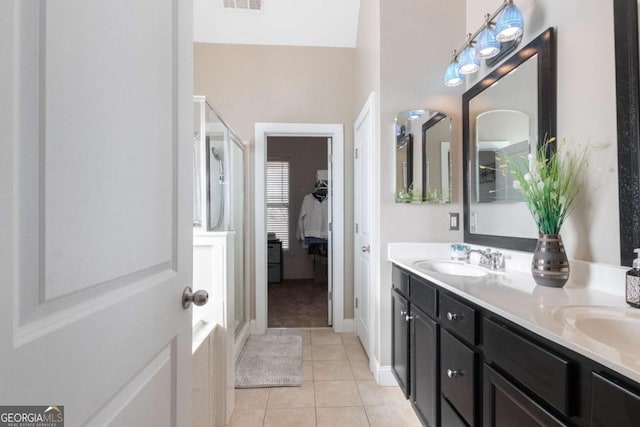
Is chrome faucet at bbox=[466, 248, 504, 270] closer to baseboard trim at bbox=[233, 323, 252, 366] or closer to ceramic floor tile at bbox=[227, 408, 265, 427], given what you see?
ceramic floor tile at bbox=[227, 408, 265, 427]

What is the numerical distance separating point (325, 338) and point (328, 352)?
0.98ft

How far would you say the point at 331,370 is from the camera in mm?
2283

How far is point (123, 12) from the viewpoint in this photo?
2.02 feet

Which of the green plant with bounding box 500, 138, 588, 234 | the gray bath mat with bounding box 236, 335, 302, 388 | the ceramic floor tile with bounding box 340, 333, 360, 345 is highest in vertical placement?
the green plant with bounding box 500, 138, 588, 234

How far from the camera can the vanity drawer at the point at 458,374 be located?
1120 millimetres

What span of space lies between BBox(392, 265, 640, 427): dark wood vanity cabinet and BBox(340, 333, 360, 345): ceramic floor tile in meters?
0.96

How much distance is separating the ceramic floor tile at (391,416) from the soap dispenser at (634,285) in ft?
4.19

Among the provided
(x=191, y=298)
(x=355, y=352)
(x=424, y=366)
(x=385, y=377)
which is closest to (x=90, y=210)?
(x=191, y=298)

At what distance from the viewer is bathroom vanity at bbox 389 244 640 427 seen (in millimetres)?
656

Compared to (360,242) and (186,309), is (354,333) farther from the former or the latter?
(186,309)

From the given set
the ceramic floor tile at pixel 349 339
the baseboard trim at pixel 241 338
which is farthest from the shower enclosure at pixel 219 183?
the ceramic floor tile at pixel 349 339

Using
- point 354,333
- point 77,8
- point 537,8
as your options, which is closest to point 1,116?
point 77,8

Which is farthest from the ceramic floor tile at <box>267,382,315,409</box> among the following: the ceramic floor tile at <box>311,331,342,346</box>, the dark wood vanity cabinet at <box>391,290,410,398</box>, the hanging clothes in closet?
the hanging clothes in closet

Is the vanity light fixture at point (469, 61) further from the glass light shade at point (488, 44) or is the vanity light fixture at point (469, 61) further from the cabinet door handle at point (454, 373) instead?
the cabinet door handle at point (454, 373)
